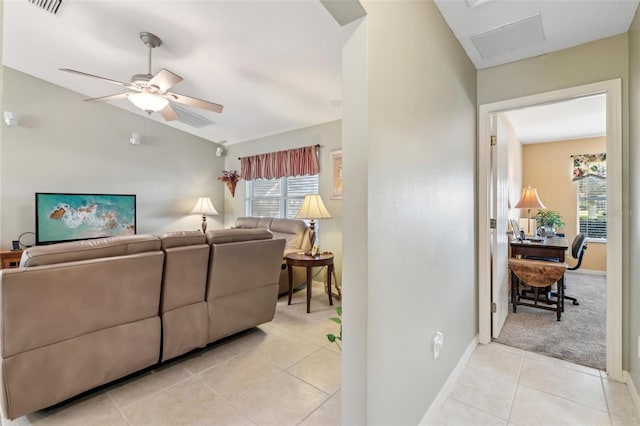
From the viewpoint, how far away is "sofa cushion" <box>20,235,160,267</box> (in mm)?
1706

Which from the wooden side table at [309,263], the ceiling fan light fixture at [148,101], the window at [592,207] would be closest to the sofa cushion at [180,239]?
the wooden side table at [309,263]

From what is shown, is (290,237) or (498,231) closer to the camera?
(498,231)

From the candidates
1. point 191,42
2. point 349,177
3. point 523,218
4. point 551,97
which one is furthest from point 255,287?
point 523,218

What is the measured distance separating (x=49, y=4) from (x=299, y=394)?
377 centimetres

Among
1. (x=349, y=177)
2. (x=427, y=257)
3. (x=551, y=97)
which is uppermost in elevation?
(x=551, y=97)

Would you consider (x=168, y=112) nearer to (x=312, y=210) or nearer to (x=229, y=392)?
Answer: (x=312, y=210)

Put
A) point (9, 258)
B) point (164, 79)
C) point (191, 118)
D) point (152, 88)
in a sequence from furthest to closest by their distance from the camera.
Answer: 1. point (191, 118)
2. point (9, 258)
3. point (152, 88)
4. point (164, 79)

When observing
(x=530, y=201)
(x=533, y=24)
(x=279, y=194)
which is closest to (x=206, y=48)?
(x=533, y=24)

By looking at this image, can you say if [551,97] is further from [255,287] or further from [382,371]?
[255,287]

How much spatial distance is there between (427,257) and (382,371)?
0.68 meters

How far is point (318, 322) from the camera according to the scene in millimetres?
3123

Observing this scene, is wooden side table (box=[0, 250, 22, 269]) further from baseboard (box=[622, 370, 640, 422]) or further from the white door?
baseboard (box=[622, 370, 640, 422])

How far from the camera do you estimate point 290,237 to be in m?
4.54

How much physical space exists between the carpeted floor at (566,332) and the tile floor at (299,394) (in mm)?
152
